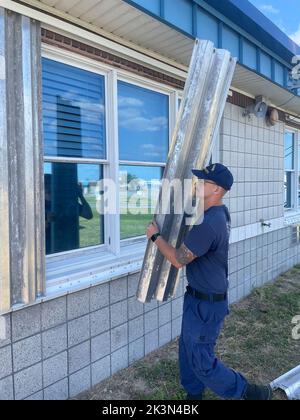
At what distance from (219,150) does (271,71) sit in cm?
130

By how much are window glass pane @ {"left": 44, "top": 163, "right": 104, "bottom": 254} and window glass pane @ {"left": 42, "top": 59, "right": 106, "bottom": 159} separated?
0.51ft

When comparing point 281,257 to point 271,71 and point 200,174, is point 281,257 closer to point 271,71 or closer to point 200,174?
point 271,71

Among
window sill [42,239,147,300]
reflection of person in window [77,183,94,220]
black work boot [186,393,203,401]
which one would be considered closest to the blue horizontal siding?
reflection of person in window [77,183,94,220]

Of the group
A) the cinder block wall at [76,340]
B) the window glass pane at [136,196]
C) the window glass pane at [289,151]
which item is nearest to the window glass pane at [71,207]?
the window glass pane at [136,196]

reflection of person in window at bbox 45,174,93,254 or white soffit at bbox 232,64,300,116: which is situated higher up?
white soffit at bbox 232,64,300,116

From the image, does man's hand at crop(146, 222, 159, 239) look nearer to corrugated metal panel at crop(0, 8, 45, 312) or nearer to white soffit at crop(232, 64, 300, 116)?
corrugated metal panel at crop(0, 8, 45, 312)

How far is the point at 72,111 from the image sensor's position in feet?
10.9

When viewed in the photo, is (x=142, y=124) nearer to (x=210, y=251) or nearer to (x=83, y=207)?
(x=83, y=207)

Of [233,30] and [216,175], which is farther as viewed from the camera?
[233,30]

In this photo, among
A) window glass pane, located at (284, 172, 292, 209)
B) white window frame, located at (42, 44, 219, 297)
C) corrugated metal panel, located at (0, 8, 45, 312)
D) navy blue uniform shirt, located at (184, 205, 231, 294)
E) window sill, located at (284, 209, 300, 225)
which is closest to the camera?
corrugated metal panel, located at (0, 8, 45, 312)

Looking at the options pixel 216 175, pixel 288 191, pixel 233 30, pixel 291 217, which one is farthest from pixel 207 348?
pixel 288 191

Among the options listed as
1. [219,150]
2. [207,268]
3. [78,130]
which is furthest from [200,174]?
[219,150]

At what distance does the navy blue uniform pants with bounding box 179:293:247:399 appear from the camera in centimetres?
282

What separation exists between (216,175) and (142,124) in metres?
1.58
